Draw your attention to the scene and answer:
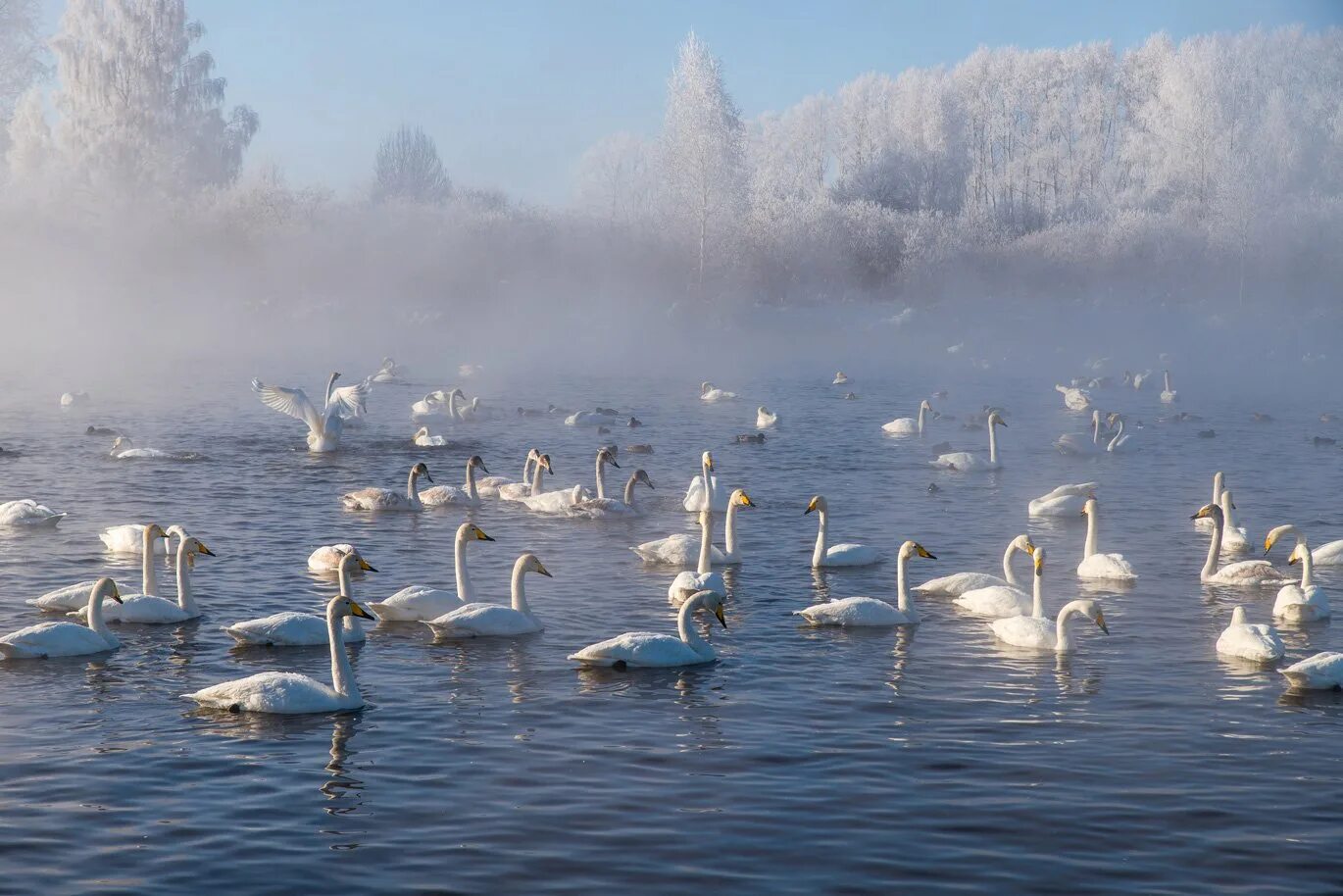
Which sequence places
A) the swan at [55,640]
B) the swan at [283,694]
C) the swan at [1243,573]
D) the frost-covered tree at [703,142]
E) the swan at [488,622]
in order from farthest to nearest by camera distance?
the frost-covered tree at [703,142]
the swan at [1243,573]
the swan at [488,622]
the swan at [55,640]
the swan at [283,694]

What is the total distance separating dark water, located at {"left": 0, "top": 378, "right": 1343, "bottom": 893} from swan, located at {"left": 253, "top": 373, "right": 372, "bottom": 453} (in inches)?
329

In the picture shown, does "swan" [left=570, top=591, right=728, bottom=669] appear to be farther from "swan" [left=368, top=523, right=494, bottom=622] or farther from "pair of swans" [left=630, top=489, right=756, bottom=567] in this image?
"pair of swans" [left=630, top=489, right=756, bottom=567]

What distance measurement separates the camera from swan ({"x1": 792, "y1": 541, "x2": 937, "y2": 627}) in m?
16.0

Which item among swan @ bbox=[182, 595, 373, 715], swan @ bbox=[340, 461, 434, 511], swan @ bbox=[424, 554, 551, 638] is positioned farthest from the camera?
swan @ bbox=[340, 461, 434, 511]

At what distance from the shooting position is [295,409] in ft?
102

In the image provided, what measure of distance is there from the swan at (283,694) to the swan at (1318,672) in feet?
26.5

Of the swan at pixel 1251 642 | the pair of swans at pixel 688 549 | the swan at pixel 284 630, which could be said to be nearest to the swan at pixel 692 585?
the pair of swans at pixel 688 549

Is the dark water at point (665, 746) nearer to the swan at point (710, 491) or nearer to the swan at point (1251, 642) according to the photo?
the swan at point (1251, 642)

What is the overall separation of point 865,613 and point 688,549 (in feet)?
13.0

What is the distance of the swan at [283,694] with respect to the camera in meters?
12.5

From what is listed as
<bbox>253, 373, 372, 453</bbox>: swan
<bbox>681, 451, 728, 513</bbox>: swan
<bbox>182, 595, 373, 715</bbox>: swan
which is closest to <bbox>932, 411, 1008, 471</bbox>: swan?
<bbox>681, 451, 728, 513</bbox>: swan

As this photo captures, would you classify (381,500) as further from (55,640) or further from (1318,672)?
(1318,672)

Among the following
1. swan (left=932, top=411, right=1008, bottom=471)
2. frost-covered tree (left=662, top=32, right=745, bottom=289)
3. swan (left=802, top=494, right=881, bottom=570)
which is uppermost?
frost-covered tree (left=662, top=32, right=745, bottom=289)

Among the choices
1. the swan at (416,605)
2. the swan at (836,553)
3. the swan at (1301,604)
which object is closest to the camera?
the swan at (416,605)
